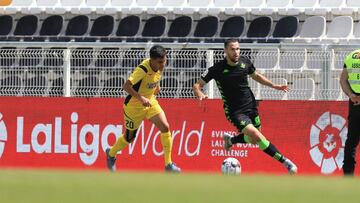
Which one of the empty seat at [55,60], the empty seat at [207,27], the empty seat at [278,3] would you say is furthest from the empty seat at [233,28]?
the empty seat at [55,60]

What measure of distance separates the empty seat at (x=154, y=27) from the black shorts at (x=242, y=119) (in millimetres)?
9442

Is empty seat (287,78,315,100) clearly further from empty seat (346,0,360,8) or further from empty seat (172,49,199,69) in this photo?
empty seat (346,0,360,8)

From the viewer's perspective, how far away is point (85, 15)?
25703 millimetres

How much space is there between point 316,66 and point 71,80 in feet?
13.5

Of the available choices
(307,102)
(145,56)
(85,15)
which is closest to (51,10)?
(85,15)

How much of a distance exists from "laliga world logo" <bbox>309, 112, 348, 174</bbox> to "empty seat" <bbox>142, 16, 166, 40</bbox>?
24.1 feet

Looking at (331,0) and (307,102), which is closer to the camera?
(307,102)

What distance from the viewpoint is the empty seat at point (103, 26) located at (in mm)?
25031

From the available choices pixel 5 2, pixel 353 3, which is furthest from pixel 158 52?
pixel 5 2

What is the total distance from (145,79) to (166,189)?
384 inches

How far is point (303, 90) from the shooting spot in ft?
60.2

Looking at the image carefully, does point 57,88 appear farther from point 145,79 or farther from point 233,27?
point 233,27

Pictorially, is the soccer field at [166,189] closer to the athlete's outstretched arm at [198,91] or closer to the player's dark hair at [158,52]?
the athlete's outstretched arm at [198,91]

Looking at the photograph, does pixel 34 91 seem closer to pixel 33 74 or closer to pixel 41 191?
pixel 33 74
